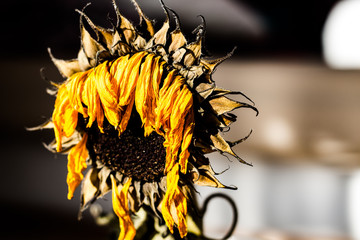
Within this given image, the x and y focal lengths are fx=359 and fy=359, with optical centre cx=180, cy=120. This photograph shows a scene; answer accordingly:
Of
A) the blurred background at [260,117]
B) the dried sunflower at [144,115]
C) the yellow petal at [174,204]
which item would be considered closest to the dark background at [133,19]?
the blurred background at [260,117]

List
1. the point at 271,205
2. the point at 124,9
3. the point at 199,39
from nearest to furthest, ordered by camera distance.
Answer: the point at 199,39 < the point at 124,9 < the point at 271,205

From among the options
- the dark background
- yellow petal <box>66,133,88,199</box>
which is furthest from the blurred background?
yellow petal <box>66,133,88,199</box>

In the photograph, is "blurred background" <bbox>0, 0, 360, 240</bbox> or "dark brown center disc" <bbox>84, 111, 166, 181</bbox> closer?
"dark brown center disc" <bbox>84, 111, 166, 181</bbox>

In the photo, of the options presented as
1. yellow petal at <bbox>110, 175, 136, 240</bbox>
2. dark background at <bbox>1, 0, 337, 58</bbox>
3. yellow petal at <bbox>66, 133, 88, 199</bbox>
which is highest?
dark background at <bbox>1, 0, 337, 58</bbox>

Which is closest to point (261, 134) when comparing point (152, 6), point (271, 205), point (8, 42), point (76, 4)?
point (271, 205)

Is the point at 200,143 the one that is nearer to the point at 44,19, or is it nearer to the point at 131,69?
the point at 131,69

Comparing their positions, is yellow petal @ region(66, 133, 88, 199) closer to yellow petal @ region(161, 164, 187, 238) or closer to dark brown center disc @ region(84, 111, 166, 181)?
dark brown center disc @ region(84, 111, 166, 181)

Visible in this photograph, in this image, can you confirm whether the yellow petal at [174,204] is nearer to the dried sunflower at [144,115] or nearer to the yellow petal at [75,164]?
the dried sunflower at [144,115]

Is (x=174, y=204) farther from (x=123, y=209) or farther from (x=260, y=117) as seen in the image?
(x=260, y=117)
